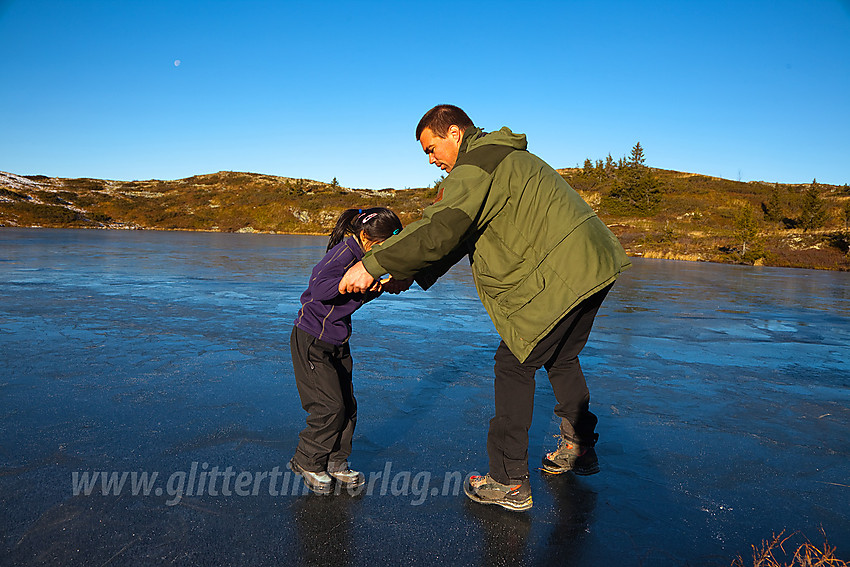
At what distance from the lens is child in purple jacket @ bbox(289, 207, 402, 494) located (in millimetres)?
2844

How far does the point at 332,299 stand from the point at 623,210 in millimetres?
49211

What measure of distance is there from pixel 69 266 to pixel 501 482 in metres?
15.4

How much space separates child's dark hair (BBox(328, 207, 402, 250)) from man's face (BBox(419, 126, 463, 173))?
1.26 feet

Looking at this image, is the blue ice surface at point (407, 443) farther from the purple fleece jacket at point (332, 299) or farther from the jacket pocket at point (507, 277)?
the jacket pocket at point (507, 277)

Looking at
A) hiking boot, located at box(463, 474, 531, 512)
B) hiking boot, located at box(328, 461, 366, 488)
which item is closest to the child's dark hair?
hiking boot, located at box(328, 461, 366, 488)

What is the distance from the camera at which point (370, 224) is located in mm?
2895

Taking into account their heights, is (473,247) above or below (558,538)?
above

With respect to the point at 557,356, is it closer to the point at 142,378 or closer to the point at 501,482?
the point at 501,482

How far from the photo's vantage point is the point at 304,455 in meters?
2.88

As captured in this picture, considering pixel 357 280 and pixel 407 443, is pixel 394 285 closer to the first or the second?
pixel 357 280

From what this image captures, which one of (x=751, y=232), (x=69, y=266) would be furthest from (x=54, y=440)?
(x=751, y=232)

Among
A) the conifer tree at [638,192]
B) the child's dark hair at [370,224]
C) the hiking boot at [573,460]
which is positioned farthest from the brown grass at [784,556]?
the conifer tree at [638,192]

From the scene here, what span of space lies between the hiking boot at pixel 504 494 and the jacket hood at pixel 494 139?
1.64m

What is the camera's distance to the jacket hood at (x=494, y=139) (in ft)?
8.39
